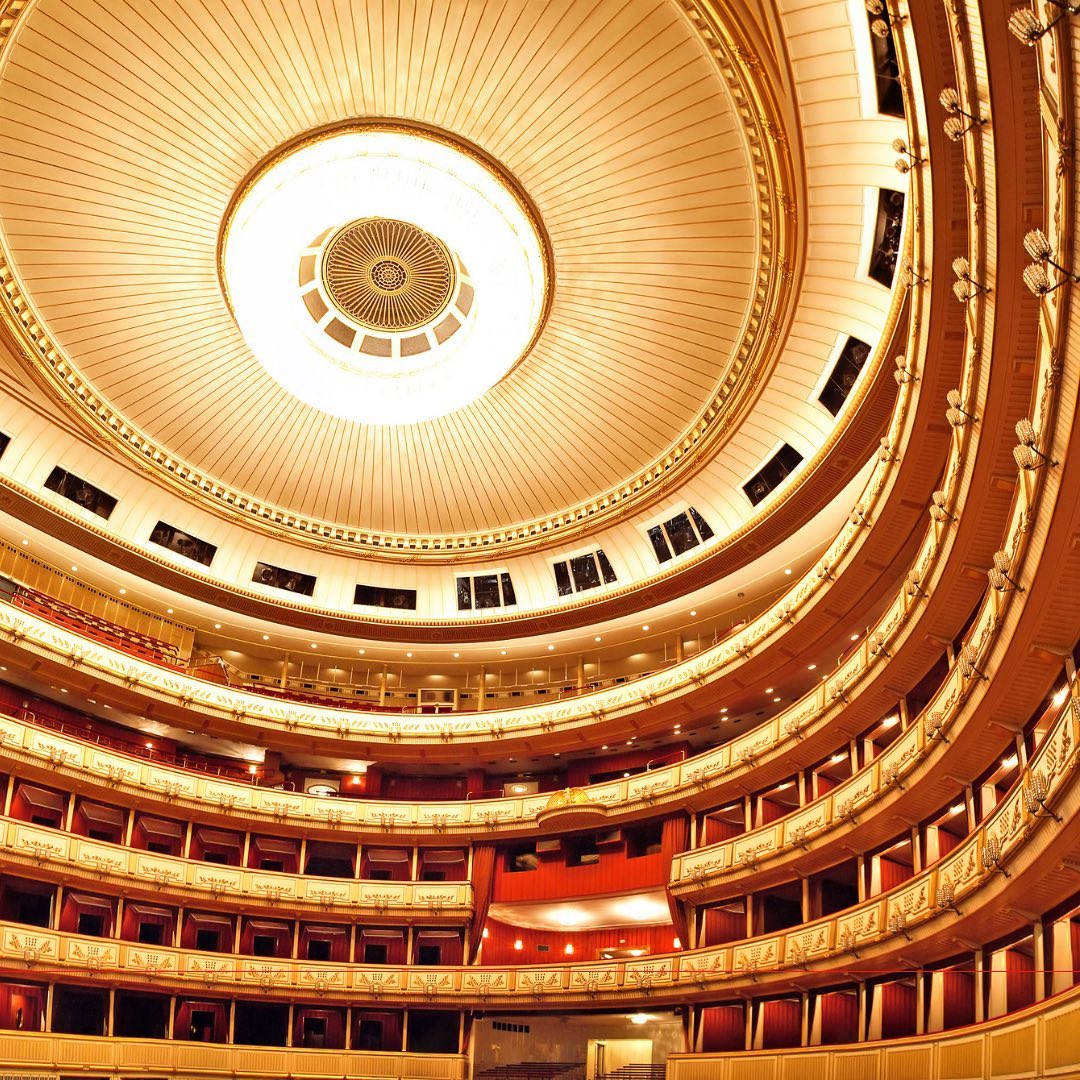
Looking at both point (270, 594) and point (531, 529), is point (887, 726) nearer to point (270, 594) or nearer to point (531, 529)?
point (531, 529)

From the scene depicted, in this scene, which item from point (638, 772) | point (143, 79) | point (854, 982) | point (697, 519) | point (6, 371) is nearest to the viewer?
point (143, 79)

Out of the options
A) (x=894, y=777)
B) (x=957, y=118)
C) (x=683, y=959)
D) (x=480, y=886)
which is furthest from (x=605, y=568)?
(x=957, y=118)

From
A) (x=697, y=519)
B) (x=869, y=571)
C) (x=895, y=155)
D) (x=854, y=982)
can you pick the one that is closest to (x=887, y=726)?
(x=869, y=571)

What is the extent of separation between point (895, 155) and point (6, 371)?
1766 centimetres

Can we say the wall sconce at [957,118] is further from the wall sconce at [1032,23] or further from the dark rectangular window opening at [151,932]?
the dark rectangular window opening at [151,932]

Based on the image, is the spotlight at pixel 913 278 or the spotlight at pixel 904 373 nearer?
the spotlight at pixel 913 278

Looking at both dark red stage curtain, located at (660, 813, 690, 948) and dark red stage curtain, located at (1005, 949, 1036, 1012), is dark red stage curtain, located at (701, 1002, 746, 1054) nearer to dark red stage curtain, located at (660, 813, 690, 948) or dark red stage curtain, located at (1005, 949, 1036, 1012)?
dark red stage curtain, located at (660, 813, 690, 948)

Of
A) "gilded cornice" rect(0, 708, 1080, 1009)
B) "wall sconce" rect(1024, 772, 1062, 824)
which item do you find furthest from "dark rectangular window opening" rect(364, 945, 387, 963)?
"wall sconce" rect(1024, 772, 1062, 824)

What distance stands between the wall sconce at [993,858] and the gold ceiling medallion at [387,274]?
15711mm

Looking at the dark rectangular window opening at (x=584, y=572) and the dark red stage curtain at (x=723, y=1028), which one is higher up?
the dark rectangular window opening at (x=584, y=572)

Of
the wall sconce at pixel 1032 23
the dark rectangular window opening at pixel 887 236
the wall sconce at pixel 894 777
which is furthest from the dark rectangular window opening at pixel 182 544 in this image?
the wall sconce at pixel 1032 23

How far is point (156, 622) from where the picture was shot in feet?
90.3

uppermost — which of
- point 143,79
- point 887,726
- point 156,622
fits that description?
point 143,79

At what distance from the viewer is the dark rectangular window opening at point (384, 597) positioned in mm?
28703
